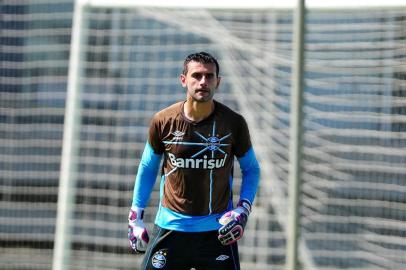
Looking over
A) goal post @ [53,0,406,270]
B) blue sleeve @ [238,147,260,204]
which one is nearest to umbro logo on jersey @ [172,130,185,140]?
blue sleeve @ [238,147,260,204]

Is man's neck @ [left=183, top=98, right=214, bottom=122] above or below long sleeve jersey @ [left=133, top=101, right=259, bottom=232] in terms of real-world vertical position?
above

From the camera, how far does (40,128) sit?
226 inches

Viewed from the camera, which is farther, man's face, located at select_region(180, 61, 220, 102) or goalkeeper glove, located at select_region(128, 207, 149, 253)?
goalkeeper glove, located at select_region(128, 207, 149, 253)

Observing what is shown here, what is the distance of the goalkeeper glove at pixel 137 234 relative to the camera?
11.4 feet

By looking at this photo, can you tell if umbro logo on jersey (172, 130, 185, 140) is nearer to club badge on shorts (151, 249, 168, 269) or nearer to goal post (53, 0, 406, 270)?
club badge on shorts (151, 249, 168, 269)

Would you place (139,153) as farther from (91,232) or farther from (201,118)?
(201,118)

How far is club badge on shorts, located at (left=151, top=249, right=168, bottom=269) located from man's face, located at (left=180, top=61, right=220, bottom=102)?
81 cm

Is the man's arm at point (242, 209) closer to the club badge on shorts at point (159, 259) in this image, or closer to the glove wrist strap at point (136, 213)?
the club badge on shorts at point (159, 259)

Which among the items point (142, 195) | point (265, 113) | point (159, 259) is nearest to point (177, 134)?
point (142, 195)

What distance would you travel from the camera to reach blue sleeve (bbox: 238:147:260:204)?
3547 mm

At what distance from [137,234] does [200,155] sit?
539 mm

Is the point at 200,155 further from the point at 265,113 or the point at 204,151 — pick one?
the point at 265,113

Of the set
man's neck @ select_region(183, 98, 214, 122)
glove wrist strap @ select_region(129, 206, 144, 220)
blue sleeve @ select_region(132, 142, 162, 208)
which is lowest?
glove wrist strap @ select_region(129, 206, 144, 220)

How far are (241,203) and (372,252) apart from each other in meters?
1.95
